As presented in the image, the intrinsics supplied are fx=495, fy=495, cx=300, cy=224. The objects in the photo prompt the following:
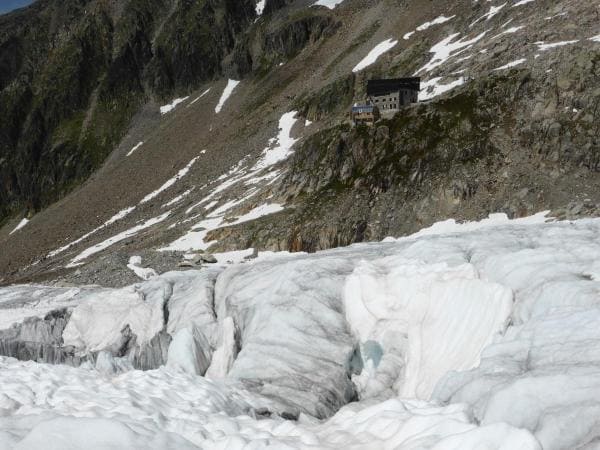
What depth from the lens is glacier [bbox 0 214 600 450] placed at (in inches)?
444

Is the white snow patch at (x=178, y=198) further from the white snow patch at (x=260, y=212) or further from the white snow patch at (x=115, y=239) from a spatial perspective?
the white snow patch at (x=260, y=212)

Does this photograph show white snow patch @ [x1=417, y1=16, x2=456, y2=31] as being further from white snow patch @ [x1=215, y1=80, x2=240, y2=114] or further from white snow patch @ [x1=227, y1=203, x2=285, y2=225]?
white snow patch @ [x1=215, y1=80, x2=240, y2=114]

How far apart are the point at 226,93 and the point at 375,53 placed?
56233 mm

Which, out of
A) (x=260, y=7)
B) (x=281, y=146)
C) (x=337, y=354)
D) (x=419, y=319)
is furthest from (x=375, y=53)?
(x=337, y=354)

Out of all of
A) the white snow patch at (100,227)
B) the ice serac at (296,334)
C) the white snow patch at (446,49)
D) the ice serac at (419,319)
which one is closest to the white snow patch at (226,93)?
the white snow patch at (100,227)

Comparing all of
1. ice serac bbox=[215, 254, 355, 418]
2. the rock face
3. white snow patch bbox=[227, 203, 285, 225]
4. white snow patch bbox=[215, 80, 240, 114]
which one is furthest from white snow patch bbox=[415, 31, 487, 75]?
the rock face

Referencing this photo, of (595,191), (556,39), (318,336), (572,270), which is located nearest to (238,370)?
(318,336)

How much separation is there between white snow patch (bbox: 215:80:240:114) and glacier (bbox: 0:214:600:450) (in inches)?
4491

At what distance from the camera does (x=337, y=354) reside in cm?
2098

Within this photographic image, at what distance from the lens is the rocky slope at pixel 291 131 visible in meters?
54.3

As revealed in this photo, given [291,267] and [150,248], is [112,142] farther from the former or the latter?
[291,267]

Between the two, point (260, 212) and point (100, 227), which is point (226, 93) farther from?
point (260, 212)

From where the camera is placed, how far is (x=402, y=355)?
2073 cm

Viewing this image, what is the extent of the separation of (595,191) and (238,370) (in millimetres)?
41751
